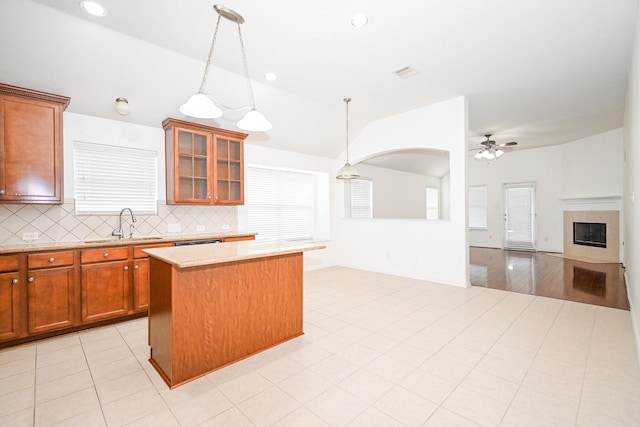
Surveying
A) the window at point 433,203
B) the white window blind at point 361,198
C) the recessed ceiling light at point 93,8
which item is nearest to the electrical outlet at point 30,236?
the recessed ceiling light at point 93,8

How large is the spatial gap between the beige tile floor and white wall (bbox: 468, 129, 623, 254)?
527 centimetres

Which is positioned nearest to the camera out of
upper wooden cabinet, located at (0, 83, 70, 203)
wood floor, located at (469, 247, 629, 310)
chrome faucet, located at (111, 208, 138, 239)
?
upper wooden cabinet, located at (0, 83, 70, 203)

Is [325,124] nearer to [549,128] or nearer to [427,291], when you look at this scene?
[427,291]

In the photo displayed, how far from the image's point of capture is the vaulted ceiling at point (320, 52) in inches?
102

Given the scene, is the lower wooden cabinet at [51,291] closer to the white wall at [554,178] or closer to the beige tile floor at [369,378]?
the beige tile floor at [369,378]

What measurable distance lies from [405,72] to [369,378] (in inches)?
138

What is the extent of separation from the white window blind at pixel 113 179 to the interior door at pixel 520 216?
30.8 ft

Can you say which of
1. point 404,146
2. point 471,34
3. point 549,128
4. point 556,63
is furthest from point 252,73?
point 549,128

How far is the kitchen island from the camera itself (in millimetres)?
2133

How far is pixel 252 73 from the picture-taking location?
3752 millimetres

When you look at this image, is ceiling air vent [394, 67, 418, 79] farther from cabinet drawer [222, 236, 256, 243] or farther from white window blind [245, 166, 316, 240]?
cabinet drawer [222, 236, 256, 243]

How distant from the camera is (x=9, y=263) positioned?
2703mm

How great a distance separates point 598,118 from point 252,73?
21.9 feet

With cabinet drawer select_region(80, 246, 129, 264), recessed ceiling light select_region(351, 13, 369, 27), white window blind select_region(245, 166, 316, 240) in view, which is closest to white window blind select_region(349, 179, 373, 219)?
white window blind select_region(245, 166, 316, 240)
